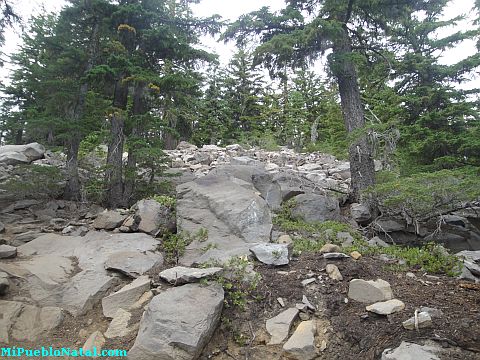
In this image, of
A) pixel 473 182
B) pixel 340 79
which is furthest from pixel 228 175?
pixel 473 182

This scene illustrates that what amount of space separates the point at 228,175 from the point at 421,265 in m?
5.01

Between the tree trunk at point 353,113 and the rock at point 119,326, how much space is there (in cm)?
659

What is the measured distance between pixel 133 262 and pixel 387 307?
11.9ft

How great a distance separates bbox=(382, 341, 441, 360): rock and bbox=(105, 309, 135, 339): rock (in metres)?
2.80

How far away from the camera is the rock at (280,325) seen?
11.8ft

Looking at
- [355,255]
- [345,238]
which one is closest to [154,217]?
[345,238]

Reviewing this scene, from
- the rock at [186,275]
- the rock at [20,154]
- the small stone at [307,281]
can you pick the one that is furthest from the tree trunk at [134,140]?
the rock at [20,154]

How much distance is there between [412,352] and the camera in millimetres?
2988

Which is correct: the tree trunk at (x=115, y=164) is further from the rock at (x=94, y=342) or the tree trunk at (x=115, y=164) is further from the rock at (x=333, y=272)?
the rock at (x=333, y=272)

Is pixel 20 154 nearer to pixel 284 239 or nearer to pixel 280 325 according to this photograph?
pixel 284 239

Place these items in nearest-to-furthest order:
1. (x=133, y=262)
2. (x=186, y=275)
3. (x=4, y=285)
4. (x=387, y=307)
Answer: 1. (x=387, y=307)
2. (x=186, y=275)
3. (x=4, y=285)
4. (x=133, y=262)

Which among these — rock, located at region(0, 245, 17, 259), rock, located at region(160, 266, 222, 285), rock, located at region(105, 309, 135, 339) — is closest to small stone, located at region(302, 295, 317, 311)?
rock, located at region(160, 266, 222, 285)

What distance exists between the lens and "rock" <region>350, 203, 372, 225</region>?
8.05m

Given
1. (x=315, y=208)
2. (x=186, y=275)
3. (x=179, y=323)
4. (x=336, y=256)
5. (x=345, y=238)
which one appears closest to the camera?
(x=179, y=323)
